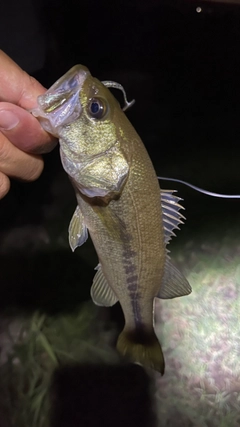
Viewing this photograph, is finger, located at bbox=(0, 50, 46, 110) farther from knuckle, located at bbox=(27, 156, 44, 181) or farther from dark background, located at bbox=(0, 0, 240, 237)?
dark background, located at bbox=(0, 0, 240, 237)

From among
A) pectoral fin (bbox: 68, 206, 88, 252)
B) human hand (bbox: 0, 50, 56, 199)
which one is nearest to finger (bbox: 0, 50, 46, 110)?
human hand (bbox: 0, 50, 56, 199)

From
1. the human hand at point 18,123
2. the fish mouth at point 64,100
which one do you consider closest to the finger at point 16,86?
the human hand at point 18,123

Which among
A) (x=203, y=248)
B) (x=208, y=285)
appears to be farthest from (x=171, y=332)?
(x=203, y=248)

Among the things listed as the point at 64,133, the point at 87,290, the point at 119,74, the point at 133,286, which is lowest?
the point at 87,290

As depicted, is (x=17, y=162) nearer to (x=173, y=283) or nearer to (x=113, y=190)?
(x=113, y=190)

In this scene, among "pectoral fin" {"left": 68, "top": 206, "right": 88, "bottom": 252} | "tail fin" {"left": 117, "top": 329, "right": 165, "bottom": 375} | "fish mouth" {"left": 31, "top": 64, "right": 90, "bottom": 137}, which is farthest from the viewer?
"tail fin" {"left": 117, "top": 329, "right": 165, "bottom": 375}

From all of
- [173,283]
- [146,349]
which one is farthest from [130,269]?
[146,349]

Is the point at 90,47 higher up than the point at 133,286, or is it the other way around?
the point at 90,47

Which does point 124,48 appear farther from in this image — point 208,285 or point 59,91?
point 208,285
